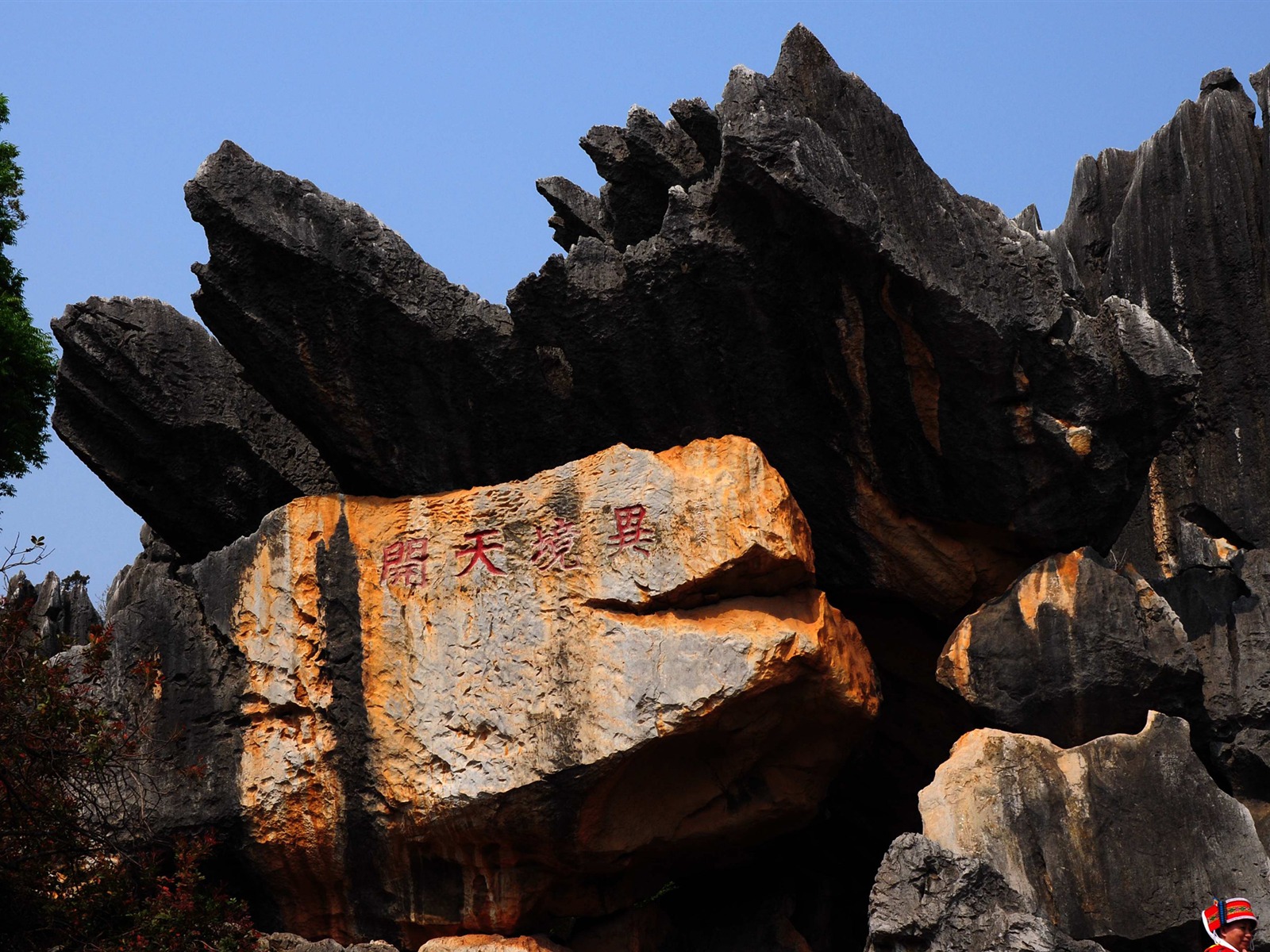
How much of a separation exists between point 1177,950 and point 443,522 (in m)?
4.29

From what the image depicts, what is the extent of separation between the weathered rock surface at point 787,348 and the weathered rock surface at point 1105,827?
1.32 m

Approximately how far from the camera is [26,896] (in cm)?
801

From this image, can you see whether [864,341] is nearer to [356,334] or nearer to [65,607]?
[356,334]

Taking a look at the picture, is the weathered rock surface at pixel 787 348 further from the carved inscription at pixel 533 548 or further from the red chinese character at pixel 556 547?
the red chinese character at pixel 556 547

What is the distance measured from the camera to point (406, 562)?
8438 mm

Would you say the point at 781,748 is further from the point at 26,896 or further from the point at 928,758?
the point at 26,896

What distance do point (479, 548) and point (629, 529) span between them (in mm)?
906

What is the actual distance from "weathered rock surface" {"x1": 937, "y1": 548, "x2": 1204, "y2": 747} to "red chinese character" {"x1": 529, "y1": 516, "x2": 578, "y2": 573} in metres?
2.03

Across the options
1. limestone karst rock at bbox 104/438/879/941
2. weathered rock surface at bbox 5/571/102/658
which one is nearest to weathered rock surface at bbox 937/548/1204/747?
limestone karst rock at bbox 104/438/879/941

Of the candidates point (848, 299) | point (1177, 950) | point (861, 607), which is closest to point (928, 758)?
point (861, 607)

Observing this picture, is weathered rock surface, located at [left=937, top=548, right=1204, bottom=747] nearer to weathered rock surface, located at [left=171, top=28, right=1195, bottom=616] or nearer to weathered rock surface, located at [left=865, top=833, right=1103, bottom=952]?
weathered rock surface, located at [left=171, top=28, right=1195, bottom=616]

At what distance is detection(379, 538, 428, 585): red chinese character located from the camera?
8.38 metres

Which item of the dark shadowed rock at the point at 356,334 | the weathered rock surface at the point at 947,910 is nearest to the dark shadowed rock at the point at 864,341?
the dark shadowed rock at the point at 356,334

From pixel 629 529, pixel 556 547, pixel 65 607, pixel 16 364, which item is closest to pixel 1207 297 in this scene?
pixel 629 529
